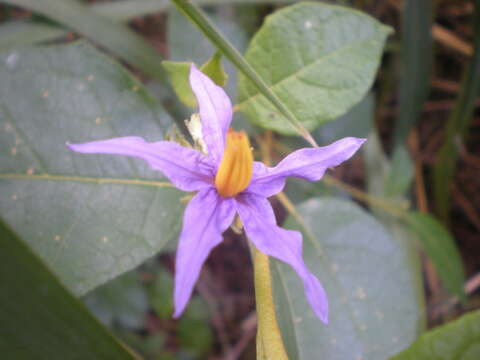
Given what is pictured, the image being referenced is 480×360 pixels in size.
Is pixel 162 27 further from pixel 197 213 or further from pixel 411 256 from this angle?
pixel 197 213

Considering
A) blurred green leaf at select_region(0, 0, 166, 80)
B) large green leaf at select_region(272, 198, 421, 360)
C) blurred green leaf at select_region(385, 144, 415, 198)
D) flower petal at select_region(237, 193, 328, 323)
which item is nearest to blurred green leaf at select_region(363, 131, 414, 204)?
blurred green leaf at select_region(385, 144, 415, 198)

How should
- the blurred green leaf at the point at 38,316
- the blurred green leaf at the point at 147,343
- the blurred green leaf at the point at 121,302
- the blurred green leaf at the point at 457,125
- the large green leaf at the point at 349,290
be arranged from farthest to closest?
1. the blurred green leaf at the point at 147,343
2. the blurred green leaf at the point at 121,302
3. the blurred green leaf at the point at 457,125
4. the large green leaf at the point at 349,290
5. the blurred green leaf at the point at 38,316

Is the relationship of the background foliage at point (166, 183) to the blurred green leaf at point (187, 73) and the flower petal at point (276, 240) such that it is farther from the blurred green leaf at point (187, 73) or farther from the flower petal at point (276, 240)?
the flower petal at point (276, 240)

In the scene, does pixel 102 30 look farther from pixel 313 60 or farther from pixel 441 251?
pixel 441 251

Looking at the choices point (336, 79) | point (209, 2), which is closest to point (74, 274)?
point (336, 79)

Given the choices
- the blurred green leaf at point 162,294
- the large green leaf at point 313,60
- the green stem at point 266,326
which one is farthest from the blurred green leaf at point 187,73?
the blurred green leaf at point 162,294

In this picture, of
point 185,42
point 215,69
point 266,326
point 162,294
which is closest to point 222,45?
point 215,69
